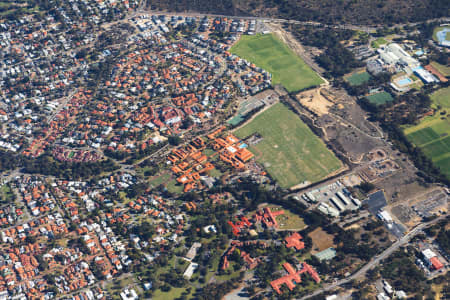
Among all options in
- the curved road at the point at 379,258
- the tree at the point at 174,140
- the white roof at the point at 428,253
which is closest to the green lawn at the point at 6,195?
the tree at the point at 174,140

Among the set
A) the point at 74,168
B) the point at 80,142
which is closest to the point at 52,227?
the point at 74,168

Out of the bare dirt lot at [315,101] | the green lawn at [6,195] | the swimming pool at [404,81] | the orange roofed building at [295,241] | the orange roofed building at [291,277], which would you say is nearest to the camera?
the orange roofed building at [291,277]

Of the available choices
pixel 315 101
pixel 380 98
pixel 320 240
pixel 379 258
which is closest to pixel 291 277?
pixel 320 240

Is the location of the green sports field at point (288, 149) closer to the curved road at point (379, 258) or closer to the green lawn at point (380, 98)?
the green lawn at point (380, 98)

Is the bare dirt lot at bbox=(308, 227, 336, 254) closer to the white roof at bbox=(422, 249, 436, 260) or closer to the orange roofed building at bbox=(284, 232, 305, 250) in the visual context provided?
the orange roofed building at bbox=(284, 232, 305, 250)

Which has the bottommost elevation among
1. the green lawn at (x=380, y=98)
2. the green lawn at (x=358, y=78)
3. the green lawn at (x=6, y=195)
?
the green lawn at (x=6, y=195)

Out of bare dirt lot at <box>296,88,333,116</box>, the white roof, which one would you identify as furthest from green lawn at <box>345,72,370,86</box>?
the white roof

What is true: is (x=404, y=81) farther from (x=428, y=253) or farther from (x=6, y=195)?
(x=6, y=195)
